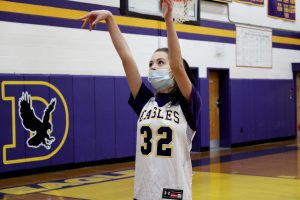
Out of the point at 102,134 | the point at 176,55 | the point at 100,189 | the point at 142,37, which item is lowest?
the point at 100,189

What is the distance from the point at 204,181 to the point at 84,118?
3.43m

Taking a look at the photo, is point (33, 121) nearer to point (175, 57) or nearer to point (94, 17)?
point (94, 17)

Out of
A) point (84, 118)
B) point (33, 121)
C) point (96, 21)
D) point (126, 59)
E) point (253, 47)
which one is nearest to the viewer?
point (96, 21)

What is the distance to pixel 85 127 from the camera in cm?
1177

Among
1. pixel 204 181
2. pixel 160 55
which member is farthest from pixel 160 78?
pixel 204 181

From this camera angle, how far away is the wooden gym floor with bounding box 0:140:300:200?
8.27 meters

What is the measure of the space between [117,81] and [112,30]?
9133mm

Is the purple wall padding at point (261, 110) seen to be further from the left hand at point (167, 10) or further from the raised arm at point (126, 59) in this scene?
the left hand at point (167, 10)

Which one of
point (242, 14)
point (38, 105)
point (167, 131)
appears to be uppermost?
point (242, 14)

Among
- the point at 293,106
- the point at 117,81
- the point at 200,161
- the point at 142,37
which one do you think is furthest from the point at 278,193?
the point at 293,106

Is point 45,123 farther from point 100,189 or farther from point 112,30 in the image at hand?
point 112,30

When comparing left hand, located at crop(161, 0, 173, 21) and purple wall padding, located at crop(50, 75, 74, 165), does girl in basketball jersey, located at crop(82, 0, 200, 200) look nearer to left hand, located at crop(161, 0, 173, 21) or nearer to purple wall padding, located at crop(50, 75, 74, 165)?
left hand, located at crop(161, 0, 173, 21)

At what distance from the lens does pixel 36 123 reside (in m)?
10.8

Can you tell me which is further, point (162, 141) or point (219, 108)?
point (219, 108)
